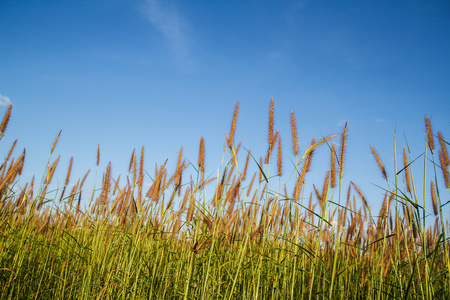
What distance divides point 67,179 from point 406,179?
412 centimetres

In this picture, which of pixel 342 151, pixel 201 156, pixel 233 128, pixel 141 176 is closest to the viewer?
pixel 342 151

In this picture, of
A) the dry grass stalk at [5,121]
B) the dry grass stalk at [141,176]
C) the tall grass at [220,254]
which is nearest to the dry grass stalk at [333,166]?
the tall grass at [220,254]

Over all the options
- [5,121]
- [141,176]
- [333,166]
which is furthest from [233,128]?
[5,121]

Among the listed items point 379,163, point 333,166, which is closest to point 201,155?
point 333,166

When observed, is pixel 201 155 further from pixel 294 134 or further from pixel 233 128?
pixel 294 134

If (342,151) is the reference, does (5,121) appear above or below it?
above

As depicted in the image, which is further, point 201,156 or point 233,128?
point 201,156

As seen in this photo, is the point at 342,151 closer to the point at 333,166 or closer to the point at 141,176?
the point at 333,166

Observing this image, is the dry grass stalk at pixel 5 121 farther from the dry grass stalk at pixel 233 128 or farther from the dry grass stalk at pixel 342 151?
the dry grass stalk at pixel 342 151

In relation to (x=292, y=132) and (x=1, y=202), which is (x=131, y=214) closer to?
(x=1, y=202)

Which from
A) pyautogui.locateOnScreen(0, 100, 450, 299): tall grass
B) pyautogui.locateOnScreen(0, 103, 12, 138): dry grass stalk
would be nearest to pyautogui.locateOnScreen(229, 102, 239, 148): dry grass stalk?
pyautogui.locateOnScreen(0, 100, 450, 299): tall grass

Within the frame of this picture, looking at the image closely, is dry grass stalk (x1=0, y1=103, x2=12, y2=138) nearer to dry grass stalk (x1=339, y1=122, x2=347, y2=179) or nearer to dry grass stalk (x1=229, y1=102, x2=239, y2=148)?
dry grass stalk (x1=229, y1=102, x2=239, y2=148)

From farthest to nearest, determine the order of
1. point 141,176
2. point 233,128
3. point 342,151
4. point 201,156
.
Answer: point 141,176 → point 201,156 → point 233,128 → point 342,151

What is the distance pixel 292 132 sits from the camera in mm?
2381
